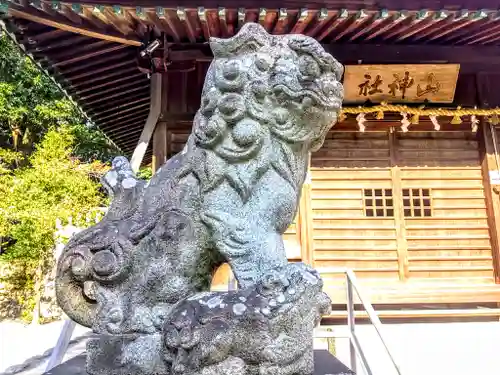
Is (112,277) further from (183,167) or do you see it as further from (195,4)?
(195,4)

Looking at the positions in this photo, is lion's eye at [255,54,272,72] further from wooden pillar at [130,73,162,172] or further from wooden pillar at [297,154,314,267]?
wooden pillar at [297,154,314,267]

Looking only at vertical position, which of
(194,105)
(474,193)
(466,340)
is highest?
(194,105)

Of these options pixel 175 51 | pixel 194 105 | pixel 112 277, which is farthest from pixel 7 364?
pixel 112 277

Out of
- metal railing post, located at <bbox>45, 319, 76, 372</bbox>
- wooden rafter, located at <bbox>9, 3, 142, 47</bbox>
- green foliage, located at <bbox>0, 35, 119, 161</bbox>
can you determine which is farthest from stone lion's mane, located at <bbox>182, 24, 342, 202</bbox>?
green foliage, located at <bbox>0, 35, 119, 161</bbox>

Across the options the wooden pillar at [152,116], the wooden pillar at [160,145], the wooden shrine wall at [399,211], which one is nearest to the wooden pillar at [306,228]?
the wooden shrine wall at [399,211]

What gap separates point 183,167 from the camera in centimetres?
186

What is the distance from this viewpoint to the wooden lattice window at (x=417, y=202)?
6.64 meters

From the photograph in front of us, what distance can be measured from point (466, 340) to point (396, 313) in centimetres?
94

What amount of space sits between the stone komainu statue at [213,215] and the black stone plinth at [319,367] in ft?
0.76

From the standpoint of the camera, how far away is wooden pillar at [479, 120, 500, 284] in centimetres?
650

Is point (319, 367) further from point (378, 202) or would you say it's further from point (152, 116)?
point (378, 202)

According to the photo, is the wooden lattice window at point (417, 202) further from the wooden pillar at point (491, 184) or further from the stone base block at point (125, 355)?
the stone base block at point (125, 355)

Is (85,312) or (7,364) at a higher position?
(85,312)

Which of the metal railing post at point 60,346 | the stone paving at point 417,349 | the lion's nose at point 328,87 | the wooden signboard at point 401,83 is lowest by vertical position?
the stone paving at point 417,349
